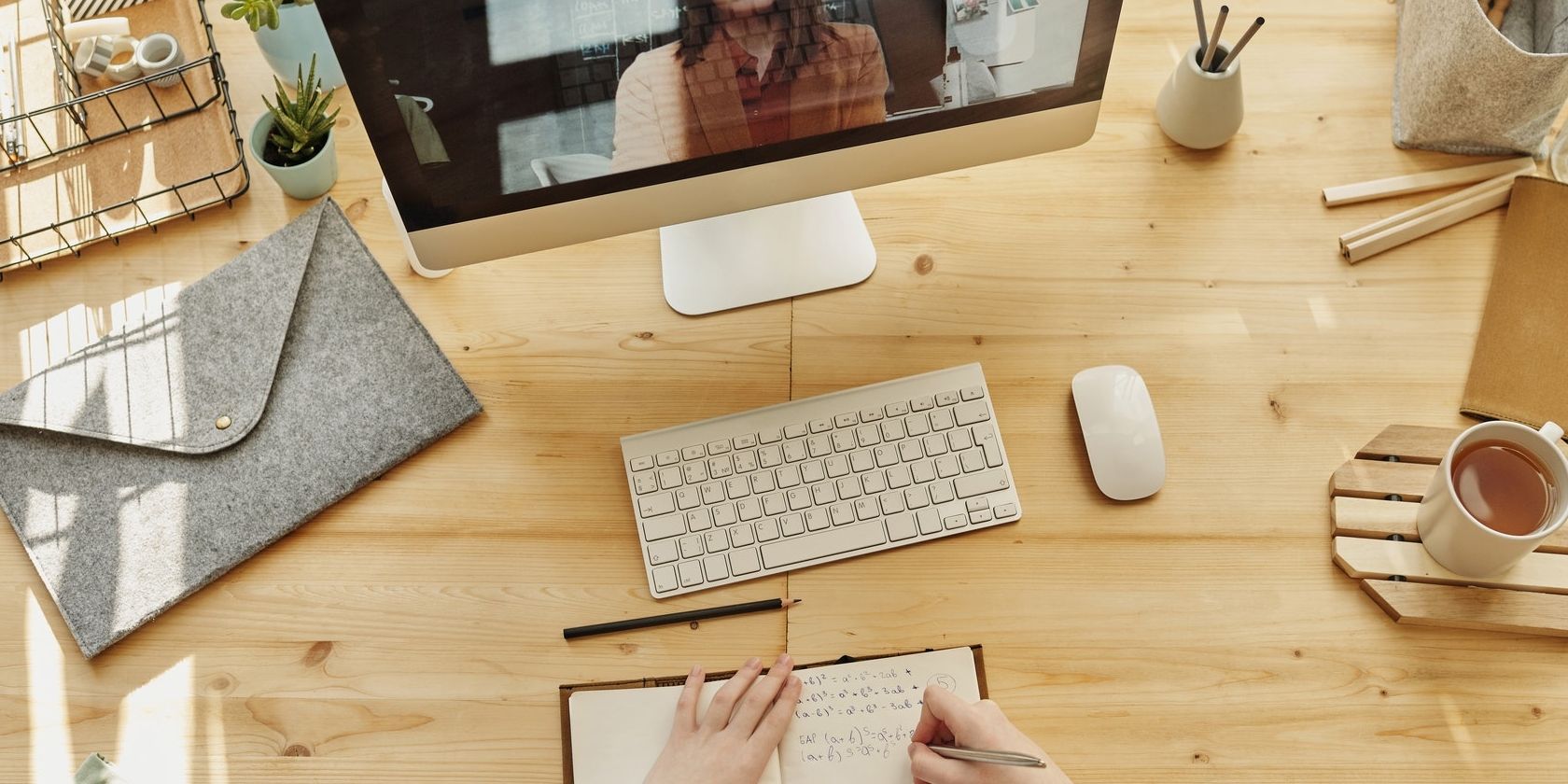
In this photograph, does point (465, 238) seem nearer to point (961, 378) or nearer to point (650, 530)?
point (650, 530)

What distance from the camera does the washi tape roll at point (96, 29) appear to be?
967 millimetres

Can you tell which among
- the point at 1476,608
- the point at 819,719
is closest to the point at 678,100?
the point at 819,719

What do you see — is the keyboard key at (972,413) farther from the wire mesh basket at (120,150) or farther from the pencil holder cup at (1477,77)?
the wire mesh basket at (120,150)

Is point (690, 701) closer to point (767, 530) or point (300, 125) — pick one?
point (767, 530)

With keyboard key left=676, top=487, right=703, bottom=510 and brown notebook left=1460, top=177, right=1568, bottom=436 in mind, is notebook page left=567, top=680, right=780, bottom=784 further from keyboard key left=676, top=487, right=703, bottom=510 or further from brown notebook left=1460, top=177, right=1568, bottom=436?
brown notebook left=1460, top=177, right=1568, bottom=436

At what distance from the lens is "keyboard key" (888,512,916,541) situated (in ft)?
2.67

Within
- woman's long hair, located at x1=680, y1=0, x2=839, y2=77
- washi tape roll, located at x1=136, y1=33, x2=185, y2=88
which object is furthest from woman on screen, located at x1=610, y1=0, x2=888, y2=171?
washi tape roll, located at x1=136, y1=33, x2=185, y2=88

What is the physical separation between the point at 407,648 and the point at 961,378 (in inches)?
17.8

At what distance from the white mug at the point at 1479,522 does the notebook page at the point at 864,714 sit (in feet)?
1.11

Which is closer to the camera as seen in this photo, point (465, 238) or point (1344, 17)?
point (465, 238)

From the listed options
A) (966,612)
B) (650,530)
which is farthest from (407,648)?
(966,612)

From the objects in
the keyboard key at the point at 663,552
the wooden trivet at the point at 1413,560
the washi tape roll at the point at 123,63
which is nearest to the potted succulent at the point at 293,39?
the washi tape roll at the point at 123,63

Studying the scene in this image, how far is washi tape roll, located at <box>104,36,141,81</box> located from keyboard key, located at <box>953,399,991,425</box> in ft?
2.48

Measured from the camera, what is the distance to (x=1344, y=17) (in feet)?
3.43
